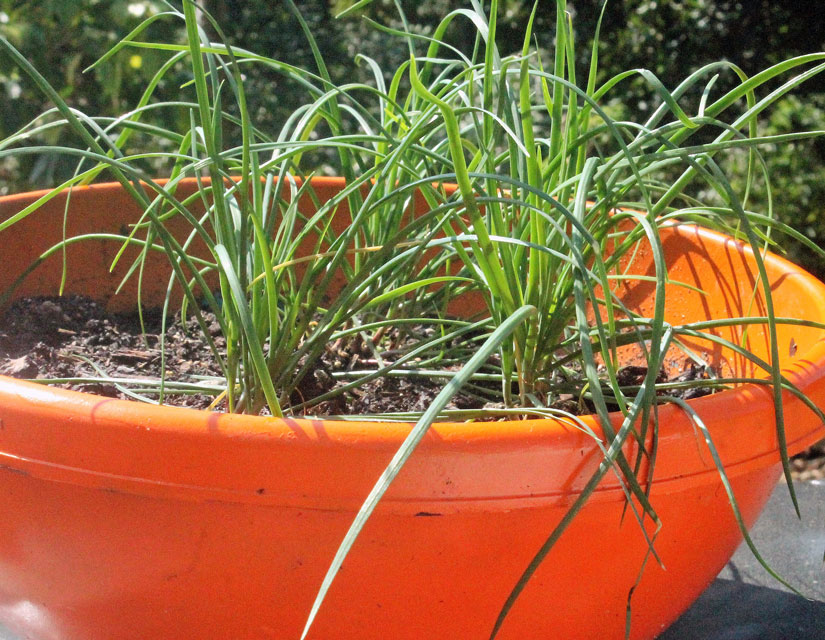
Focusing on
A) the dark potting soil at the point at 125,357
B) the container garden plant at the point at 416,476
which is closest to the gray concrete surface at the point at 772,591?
the container garden plant at the point at 416,476

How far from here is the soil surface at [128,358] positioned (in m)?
0.62

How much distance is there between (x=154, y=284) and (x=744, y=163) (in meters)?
1.53

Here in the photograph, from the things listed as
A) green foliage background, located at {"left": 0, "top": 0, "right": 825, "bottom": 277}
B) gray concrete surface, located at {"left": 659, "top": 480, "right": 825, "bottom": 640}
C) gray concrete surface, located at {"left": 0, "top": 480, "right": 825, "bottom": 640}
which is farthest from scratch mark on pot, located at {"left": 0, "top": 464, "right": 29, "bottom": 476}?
green foliage background, located at {"left": 0, "top": 0, "right": 825, "bottom": 277}

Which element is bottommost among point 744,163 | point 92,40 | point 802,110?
point 744,163

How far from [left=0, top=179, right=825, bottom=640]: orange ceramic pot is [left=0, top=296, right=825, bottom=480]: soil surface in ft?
0.40

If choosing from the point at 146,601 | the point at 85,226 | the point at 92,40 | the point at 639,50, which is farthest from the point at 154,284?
the point at 639,50

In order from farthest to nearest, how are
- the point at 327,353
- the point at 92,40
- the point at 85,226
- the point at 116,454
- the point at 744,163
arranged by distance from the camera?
the point at 744,163, the point at 92,40, the point at 85,226, the point at 327,353, the point at 116,454

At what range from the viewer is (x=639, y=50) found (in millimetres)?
2326

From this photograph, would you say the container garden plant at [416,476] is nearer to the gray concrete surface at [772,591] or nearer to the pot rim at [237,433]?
the pot rim at [237,433]

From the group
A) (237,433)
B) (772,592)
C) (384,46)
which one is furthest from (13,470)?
(384,46)

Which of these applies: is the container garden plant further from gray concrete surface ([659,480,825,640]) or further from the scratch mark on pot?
gray concrete surface ([659,480,825,640])

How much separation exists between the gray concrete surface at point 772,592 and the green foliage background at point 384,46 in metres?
1.10

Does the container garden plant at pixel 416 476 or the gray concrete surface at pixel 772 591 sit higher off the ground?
the container garden plant at pixel 416 476

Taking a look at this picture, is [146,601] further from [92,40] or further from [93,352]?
[92,40]
